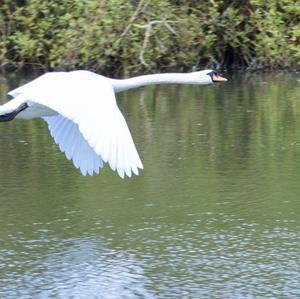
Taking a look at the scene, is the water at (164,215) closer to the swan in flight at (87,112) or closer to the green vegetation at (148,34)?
the swan in flight at (87,112)

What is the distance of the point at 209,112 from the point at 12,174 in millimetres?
3649

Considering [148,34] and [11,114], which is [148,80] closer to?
[11,114]

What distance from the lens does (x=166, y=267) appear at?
690 centimetres

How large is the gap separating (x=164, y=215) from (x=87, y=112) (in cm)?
188

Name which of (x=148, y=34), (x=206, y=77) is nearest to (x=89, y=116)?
(x=206, y=77)

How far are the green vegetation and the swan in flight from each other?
7.91 m

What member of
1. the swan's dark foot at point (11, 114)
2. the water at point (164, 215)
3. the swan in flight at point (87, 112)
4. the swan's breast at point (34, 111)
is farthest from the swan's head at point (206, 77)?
the swan's dark foot at point (11, 114)

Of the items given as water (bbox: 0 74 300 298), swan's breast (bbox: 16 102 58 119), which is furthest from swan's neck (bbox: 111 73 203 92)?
water (bbox: 0 74 300 298)

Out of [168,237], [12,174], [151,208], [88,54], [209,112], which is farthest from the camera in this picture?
[88,54]

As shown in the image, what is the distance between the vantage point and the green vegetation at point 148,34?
15984 mm

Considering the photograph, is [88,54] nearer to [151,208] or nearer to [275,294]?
[151,208]

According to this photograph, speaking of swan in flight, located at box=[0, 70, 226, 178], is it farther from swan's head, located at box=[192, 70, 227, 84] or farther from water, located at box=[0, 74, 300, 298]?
water, located at box=[0, 74, 300, 298]

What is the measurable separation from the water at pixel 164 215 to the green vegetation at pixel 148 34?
3.72 meters

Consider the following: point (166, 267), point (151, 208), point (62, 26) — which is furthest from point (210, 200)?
point (62, 26)
